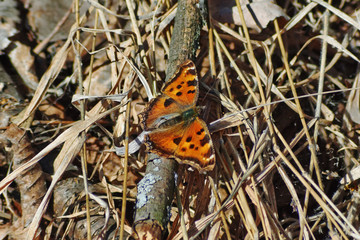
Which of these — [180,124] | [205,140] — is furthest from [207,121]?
[205,140]

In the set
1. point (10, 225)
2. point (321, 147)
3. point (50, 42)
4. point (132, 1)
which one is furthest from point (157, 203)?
point (50, 42)

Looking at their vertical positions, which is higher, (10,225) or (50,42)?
(50,42)

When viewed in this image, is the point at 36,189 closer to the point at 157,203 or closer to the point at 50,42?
the point at 157,203

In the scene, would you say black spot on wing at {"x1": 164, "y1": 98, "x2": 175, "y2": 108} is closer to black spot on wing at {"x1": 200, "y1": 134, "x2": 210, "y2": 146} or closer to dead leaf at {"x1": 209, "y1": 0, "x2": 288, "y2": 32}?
black spot on wing at {"x1": 200, "y1": 134, "x2": 210, "y2": 146}

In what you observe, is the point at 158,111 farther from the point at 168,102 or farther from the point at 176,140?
the point at 176,140

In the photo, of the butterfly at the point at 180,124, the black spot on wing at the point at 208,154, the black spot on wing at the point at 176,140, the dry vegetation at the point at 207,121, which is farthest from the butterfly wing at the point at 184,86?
the black spot on wing at the point at 208,154

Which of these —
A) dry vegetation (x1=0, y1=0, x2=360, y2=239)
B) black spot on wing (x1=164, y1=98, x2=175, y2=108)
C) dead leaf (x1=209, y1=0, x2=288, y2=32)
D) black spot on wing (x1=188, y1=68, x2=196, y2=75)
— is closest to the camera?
dry vegetation (x1=0, y1=0, x2=360, y2=239)

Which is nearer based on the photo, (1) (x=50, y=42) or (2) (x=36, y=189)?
(2) (x=36, y=189)

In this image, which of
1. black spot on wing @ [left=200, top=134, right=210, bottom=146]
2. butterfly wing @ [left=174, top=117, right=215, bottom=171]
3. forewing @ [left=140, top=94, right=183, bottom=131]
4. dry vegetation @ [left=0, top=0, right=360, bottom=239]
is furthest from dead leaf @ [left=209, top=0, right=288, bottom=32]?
black spot on wing @ [left=200, top=134, right=210, bottom=146]
